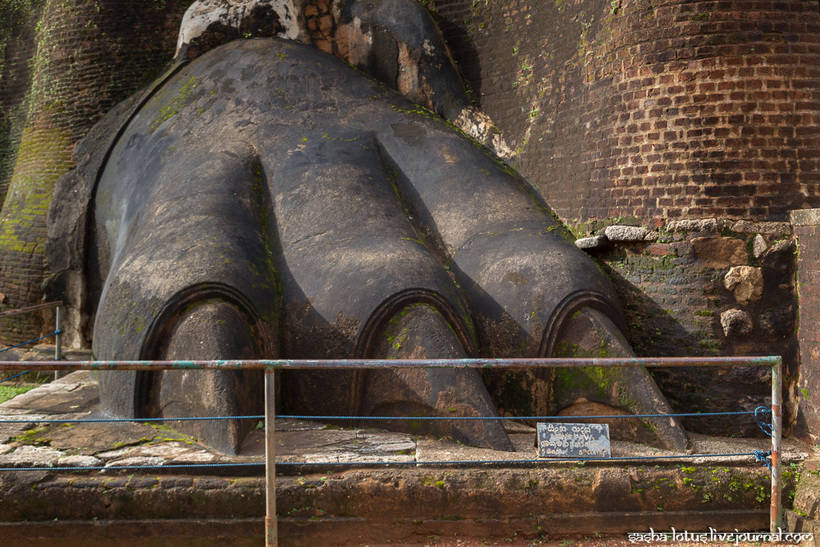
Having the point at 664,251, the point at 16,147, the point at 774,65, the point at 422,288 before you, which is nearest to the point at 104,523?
the point at 422,288

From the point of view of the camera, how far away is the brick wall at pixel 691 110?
214 inches

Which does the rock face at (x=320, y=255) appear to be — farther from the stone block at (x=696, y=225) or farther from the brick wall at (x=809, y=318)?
the brick wall at (x=809, y=318)

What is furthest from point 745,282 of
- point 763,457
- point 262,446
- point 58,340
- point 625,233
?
point 58,340

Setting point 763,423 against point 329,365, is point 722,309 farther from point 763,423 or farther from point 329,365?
point 329,365

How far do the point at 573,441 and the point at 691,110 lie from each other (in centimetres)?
285

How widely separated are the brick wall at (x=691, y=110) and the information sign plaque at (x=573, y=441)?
211cm

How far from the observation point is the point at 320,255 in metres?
5.66

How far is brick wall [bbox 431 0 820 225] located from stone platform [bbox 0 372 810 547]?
216 cm

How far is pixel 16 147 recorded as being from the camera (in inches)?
494

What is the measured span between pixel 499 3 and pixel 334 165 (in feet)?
9.40

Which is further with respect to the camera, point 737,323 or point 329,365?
point 737,323

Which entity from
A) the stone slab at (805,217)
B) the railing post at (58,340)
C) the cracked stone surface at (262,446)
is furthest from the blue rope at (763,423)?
the railing post at (58,340)

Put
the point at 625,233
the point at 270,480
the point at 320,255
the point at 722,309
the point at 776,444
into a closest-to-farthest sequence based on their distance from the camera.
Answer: the point at 270,480, the point at 776,444, the point at 722,309, the point at 320,255, the point at 625,233

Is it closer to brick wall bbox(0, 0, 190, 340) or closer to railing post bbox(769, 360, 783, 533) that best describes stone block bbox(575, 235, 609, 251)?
railing post bbox(769, 360, 783, 533)
